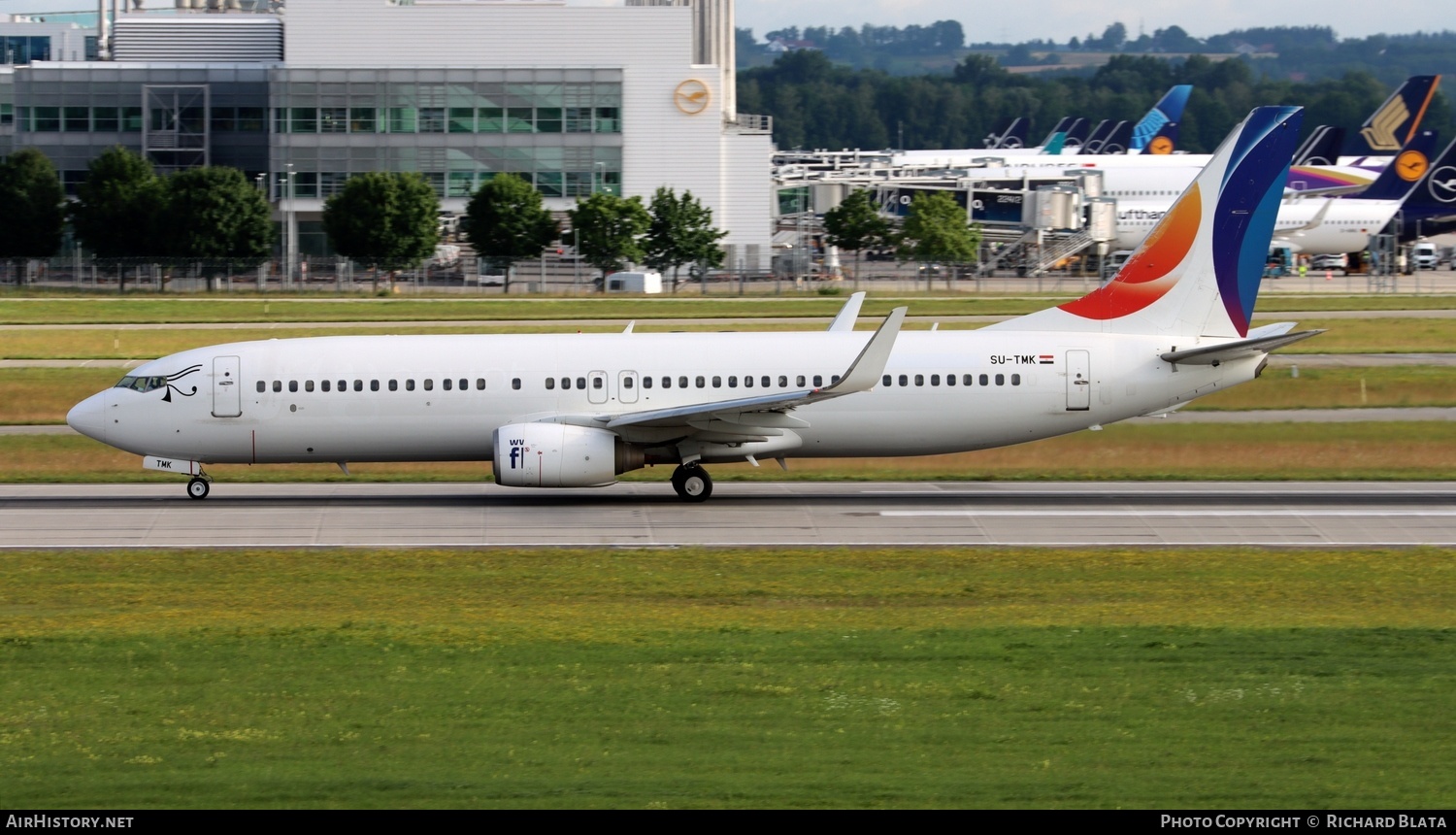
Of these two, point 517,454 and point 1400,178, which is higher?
point 1400,178

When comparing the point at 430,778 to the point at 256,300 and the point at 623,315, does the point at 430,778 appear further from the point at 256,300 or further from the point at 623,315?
the point at 256,300

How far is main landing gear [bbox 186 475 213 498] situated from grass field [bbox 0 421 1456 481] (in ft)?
7.37

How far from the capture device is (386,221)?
103 metres

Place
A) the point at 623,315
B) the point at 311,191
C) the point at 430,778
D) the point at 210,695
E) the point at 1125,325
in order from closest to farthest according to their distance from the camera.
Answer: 1. the point at 430,778
2. the point at 210,695
3. the point at 1125,325
4. the point at 623,315
5. the point at 311,191

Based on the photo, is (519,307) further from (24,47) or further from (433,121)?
(24,47)

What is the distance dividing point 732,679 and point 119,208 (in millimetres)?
98187

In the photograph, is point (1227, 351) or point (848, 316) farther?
point (848, 316)

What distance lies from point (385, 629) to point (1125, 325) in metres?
19.1

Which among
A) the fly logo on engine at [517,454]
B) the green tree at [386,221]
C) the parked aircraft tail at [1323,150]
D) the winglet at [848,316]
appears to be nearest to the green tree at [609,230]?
the green tree at [386,221]

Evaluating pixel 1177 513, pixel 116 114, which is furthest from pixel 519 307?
pixel 1177 513

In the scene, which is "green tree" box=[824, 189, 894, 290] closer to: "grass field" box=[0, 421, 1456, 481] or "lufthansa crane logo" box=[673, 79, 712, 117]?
"lufthansa crane logo" box=[673, 79, 712, 117]

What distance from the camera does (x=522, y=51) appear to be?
11806cm

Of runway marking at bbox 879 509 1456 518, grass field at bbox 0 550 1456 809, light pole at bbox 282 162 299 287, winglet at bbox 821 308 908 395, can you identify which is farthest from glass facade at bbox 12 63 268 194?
grass field at bbox 0 550 1456 809
